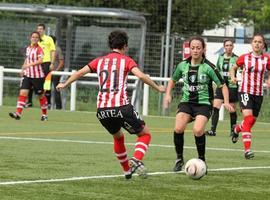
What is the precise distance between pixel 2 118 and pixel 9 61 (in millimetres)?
8672

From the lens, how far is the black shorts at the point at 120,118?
11.6 metres

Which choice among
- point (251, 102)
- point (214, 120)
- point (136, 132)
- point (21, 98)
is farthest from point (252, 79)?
point (21, 98)

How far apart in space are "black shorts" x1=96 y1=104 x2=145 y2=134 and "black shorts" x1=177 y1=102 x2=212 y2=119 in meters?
1.32

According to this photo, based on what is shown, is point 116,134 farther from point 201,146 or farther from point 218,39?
point 218,39

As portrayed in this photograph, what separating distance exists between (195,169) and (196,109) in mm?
1481

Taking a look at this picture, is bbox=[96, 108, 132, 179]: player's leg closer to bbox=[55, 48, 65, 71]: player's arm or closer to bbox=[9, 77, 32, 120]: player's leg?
bbox=[9, 77, 32, 120]: player's leg

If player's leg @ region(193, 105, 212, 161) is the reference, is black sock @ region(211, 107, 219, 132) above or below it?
below

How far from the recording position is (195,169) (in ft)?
38.0

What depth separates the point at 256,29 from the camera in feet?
161

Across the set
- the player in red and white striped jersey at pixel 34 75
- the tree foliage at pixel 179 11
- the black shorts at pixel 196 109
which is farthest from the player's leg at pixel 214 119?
the tree foliage at pixel 179 11

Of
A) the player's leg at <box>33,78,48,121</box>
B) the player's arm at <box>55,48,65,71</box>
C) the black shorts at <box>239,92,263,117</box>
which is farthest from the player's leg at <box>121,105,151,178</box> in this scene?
the player's arm at <box>55,48,65,71</box>

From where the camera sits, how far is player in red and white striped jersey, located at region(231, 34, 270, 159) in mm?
15477

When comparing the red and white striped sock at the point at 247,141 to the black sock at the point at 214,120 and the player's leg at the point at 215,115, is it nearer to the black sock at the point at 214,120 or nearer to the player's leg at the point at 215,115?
the player's leg at the point at 215,115

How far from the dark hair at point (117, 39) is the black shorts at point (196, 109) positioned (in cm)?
158
